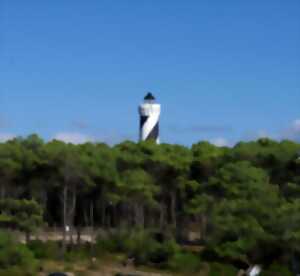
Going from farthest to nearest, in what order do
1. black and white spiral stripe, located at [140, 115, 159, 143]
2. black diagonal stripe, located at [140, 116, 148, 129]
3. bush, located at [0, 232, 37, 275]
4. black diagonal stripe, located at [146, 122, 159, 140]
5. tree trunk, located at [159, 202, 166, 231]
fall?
black diagonal stripe, located at [140, 116, 148, 129] < black and white spiral stripe, located at [140, 115, 159, 143] < black diagonal stripe, located at [146, 122, 159, 140] < tree trunk, located at [159, 202, 166, 231] < bush, located at [0, 232, 37, 275]

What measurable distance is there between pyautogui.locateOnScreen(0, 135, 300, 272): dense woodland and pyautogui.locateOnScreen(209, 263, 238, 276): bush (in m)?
0.49

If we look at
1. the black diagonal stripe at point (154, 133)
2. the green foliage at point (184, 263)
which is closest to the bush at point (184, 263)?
the green foliage at point (184, 263)

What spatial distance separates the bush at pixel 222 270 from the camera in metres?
32.1

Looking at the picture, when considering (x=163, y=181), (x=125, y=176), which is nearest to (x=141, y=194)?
(x=125, y=176)

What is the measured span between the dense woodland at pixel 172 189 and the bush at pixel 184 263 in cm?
80

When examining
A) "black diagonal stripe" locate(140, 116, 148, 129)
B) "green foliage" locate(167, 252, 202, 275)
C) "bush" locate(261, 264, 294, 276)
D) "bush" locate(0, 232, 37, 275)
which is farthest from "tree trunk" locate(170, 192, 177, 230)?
"black diagonal stripe" locate(140, 116, 148, 129)

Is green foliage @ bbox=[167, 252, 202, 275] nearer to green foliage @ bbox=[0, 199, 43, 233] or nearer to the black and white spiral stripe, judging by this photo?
green foliage @ bbox=[0, 199, 43, 233]

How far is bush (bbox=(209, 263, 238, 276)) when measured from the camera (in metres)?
32.1

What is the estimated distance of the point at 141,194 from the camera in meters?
39.5

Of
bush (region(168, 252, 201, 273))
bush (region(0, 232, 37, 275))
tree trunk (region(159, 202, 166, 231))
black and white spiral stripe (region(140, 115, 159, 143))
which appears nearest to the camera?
bush (region(0, 232, 37, 275))

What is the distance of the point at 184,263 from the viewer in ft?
111

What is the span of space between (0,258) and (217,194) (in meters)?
11.9

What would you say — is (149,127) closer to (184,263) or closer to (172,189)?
(172,189)

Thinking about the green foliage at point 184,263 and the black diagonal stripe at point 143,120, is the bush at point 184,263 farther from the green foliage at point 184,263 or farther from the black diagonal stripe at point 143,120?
the black diagonal stripe at point 143,120
